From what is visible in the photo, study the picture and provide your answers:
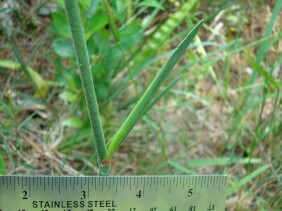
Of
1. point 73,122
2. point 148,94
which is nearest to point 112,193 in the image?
point 148,94

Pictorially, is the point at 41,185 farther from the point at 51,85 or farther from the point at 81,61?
the point at 51,85

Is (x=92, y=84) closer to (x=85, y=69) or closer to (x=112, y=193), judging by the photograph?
(x=85, y=69)

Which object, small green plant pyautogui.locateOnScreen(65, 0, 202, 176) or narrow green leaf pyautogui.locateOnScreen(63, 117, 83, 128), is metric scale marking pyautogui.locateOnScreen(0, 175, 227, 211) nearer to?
small green plant pyautogui.locateOnScreen(65, 0, 202, 176)

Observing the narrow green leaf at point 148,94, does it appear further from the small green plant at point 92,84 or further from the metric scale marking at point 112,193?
the metric scale marking at point 112,193

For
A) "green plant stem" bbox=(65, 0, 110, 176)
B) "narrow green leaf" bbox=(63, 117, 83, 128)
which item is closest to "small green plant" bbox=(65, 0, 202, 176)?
"green plant stem" bbox=(65, 0, 110, 176)

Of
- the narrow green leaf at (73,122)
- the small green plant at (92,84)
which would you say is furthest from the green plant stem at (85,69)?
the narrow green leaf at (73,122)

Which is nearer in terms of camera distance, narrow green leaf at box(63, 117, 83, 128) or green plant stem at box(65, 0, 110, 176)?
green plant stem at box(65, 0, 110, 176)
